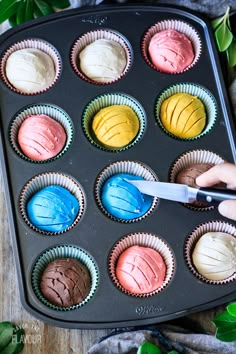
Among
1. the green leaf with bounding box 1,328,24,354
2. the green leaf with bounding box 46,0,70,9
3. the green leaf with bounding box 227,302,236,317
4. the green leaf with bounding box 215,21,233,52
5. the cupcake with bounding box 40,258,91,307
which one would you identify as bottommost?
Result: the green leaf with bounding box 1,328,24,354

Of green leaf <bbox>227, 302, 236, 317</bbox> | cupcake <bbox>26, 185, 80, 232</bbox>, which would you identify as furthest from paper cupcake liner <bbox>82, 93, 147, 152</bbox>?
green leaf <bbox>227, 302, 236, 317</bbox>

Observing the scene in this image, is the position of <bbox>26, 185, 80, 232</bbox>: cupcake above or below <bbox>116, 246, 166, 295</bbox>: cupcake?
above

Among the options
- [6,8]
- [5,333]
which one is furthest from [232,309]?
[6,8]

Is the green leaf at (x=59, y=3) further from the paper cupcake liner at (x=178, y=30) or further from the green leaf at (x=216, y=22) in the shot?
the green leaf at (x=216, y=22)

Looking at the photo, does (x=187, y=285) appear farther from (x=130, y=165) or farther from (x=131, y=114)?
(x=131, y=114)

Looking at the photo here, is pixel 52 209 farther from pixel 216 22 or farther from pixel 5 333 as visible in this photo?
pixel 216 22

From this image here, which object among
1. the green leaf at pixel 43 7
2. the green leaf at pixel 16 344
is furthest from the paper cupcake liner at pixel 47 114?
the green leaf at pixel 16 344

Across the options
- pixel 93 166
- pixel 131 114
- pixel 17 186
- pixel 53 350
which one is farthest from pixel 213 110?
pixel 53 350

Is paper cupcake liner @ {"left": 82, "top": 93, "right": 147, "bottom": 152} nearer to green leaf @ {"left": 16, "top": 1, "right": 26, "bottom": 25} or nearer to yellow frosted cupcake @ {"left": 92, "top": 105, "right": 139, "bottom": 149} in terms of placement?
yellow frosted cupcake @ {"left": 92, "top": 105, "right": 139, "bottom": 149}
